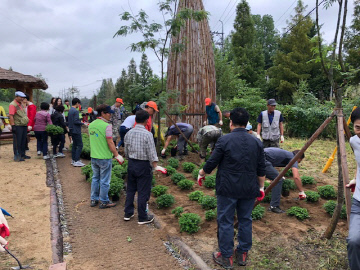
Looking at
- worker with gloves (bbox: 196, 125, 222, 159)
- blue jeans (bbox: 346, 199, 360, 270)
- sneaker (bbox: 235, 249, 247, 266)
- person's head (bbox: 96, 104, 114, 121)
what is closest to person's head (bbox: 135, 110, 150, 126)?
person's head (bbox: 96, 104, 114, 121)

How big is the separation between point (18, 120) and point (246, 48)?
1000 inches

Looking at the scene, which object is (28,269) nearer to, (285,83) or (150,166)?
(150,166)

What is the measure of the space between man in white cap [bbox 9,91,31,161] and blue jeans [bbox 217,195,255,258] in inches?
270

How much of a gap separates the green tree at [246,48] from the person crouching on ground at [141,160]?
83.8ft

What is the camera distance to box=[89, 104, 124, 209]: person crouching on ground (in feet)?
16.3

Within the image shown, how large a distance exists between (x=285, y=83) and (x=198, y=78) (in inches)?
694

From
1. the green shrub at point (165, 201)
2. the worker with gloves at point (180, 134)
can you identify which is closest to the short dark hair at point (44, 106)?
the worker with gloves at point (180, 134)

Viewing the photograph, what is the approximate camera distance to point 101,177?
511 centimetres

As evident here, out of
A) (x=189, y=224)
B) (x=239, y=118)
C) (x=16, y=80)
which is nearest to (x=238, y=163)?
(x=239, y=118)

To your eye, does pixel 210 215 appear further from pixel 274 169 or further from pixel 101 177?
pixel 101 177

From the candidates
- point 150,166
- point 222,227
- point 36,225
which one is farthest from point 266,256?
point 36,225

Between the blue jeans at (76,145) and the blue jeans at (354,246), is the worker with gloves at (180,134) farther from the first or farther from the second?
the blue jeans at (354,246)

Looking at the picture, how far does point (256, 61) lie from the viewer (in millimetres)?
29547

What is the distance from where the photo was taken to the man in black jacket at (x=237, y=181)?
3.23m
